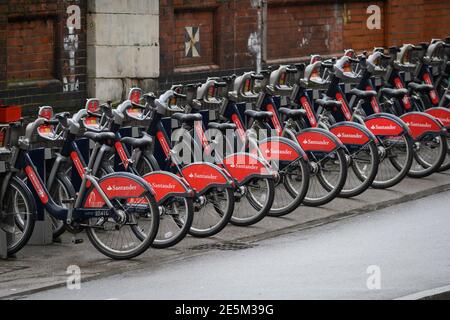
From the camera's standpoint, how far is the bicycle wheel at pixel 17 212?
12.7 meters

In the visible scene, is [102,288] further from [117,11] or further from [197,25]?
[197,25]

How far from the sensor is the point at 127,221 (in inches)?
490

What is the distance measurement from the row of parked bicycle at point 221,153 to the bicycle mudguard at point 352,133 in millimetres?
12

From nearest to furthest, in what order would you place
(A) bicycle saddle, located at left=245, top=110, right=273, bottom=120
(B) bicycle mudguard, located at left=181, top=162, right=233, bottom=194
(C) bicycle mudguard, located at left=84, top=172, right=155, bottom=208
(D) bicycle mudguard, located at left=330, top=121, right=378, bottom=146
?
(C) bicycle mudguard, located at left=84, top=172, right=155, bottom=208 < (B) bicycle mudguard, located at left=181, top=162, right=233, bottom=194 < (A) bicycle saddle, located at left=245, top=110, right=273, bottom=120 < (D) bicycle mudguard, located at left=330, top=121, right=378, bottom=146

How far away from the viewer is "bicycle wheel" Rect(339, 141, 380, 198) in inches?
596

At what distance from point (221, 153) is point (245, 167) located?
51 centimetres

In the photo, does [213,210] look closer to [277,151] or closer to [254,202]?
[254,202]

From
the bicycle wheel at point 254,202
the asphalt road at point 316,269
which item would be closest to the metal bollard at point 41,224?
the asphalt road at point 316,269

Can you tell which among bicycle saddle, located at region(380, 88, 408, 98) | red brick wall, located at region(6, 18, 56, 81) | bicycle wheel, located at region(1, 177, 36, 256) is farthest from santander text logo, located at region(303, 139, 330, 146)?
red brick wall, located at region(6, 18, 56, 81)

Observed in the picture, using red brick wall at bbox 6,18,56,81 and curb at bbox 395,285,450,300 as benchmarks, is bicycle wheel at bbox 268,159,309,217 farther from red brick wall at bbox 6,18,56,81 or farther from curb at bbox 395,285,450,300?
red brick wall at bbox 6,18,56,81

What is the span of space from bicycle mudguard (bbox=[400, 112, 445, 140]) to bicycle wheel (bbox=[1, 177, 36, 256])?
5078mm

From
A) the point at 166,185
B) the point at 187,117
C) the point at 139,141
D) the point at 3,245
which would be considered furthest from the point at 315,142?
the point at 3,245

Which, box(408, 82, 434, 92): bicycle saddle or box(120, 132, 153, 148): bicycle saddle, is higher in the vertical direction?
box(408, 82, 434, 92): bicycle saddle

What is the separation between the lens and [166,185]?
12.9m
